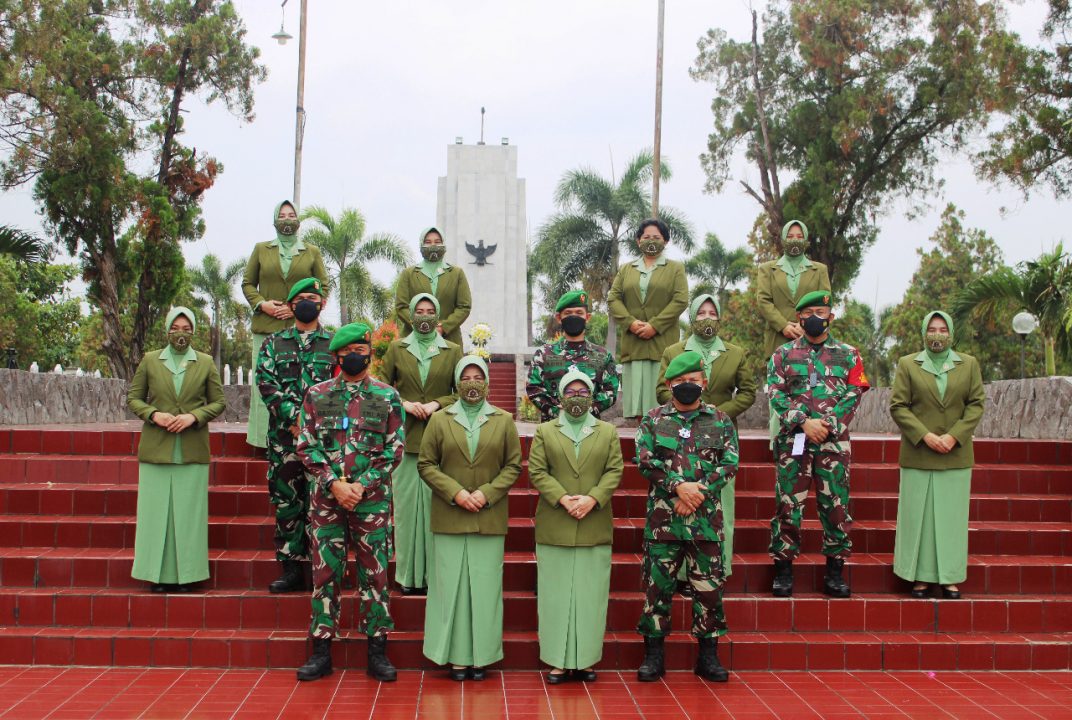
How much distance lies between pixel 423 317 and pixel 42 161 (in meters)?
13.2

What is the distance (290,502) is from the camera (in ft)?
20.7

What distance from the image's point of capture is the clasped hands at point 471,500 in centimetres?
558

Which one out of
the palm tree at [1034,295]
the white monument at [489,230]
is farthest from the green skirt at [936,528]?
the white monument at [489,230]

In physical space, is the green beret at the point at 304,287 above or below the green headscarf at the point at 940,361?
above

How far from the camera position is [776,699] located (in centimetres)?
537

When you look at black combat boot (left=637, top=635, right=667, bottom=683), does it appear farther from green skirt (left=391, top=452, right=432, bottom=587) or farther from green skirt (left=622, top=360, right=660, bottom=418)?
green skirt (left=622, top=360, right=660, bottom=418)

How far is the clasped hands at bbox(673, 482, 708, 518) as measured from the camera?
552 centimetres

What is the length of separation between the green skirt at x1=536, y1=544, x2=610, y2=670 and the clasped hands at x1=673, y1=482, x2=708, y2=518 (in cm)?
53

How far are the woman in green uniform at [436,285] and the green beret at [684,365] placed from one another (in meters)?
2.04

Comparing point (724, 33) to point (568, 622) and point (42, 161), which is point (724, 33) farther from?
point (568, 622)

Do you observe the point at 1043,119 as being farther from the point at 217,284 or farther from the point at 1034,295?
the point at 217,284

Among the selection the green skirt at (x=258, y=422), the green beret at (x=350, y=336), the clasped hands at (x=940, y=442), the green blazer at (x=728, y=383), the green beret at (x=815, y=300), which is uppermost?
the green beret at (x=815, y=300)

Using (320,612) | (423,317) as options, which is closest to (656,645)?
(320,612)

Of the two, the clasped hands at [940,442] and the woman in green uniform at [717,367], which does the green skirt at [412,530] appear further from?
the clasped hands at [940,442]
